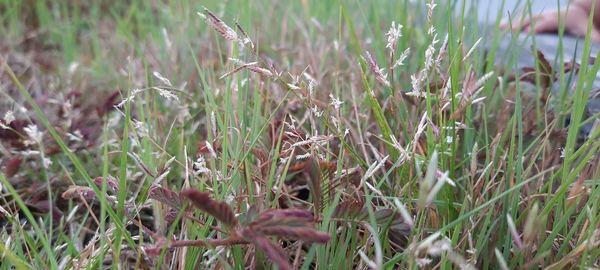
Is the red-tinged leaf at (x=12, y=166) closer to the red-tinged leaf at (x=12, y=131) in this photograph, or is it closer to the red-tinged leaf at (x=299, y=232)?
the red-tinged leaf at (x=12, y=131)

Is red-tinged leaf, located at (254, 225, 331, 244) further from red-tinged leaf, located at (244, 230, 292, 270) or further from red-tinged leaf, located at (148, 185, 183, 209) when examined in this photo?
red-tinged leaf, located at (148, 185, 183, 209)

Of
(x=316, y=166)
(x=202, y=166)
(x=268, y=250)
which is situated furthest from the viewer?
(x=202, y=166)

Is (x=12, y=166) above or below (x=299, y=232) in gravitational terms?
below

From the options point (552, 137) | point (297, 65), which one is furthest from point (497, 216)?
point (297, 65)

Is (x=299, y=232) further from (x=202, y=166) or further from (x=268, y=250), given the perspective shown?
(x=202, y=166)

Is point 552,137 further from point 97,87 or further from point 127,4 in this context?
point 127,4

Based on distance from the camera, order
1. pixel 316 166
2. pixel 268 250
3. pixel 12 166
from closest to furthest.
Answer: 1. pixel 268 250
2. pixel 316 166
3. pixel 12 166

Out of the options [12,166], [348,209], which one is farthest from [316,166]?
[12,166]

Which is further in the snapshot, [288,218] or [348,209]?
[348,209]
